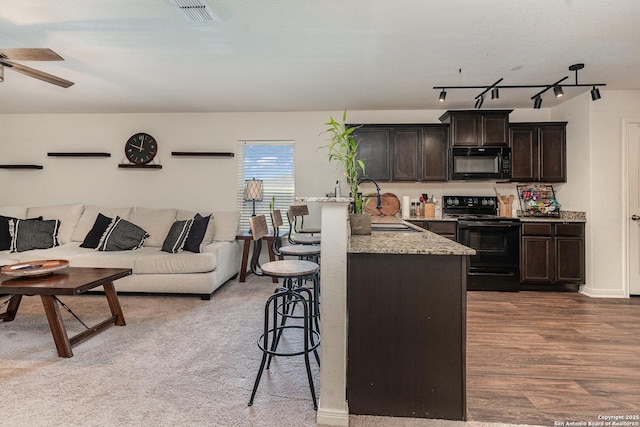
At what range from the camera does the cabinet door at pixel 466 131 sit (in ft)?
14.9

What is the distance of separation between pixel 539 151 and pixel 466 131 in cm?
103

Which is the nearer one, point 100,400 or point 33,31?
point 100,400

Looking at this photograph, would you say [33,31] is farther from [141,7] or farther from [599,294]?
[599,294]

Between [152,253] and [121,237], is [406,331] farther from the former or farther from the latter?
[121,237]

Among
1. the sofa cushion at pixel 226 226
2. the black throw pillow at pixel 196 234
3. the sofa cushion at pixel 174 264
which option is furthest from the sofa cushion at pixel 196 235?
the sofa cushion at pixel 226 226

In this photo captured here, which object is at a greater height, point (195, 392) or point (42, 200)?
point (42, 200)

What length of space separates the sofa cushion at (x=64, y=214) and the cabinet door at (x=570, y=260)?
6.50 metres

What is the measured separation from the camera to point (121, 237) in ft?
14.2

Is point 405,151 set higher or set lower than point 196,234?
higher

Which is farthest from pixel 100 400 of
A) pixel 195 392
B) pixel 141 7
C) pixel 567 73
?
pixel 567 73

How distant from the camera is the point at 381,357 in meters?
1.78

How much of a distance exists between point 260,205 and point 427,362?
3926mm

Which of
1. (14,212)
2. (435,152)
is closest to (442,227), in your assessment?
(435,152)

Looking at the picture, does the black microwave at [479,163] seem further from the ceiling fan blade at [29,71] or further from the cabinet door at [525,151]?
the ceiling fan blade at [29,71]
